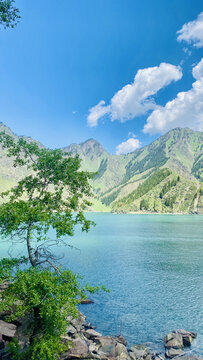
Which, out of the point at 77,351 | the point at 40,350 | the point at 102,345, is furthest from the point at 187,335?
the point at 40,350

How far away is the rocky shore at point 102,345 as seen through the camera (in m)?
20.6

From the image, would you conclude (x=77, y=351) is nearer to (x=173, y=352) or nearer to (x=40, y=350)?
(x=40, y=350)

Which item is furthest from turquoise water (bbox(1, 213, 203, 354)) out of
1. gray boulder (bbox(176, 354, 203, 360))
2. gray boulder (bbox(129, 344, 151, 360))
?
gray boulder (bbox(176, 354, 203, 360))

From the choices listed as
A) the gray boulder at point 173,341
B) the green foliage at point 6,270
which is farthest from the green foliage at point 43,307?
the gray boulder at point 173,341

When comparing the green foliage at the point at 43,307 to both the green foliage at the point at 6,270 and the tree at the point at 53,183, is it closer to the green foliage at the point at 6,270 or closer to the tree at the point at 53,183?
the green foliage at the point at 6,270

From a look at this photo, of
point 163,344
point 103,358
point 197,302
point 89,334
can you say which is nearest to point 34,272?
point 103,358

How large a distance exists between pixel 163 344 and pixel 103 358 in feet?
33.0

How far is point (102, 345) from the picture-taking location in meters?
25.8

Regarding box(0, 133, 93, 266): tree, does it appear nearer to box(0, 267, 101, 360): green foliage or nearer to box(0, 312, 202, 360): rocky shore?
box(0, 267, 101, 360): green foliage

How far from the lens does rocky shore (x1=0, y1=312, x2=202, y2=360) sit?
2058 centimetres

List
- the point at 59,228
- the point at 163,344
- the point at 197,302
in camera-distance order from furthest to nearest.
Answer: the point at 197,302, the point at 163,344, the point at 59,228

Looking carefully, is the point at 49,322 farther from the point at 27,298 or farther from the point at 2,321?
the point at 2,321

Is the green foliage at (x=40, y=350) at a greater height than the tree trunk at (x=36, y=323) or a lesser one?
lesser

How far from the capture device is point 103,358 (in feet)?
71.2
